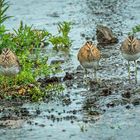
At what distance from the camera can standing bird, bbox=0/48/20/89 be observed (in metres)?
15.0

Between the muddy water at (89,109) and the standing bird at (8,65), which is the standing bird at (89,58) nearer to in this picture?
the muddy water at (89,109)

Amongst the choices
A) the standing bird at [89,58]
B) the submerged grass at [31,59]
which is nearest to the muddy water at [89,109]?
the standing bird at [89,58]

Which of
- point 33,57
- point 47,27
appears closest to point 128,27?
point 47,27

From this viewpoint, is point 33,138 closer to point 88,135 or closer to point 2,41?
point 88,135

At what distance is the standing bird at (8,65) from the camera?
1498cm

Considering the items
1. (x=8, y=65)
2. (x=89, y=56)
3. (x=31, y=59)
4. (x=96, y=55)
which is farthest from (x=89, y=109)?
(x=31, y=59)

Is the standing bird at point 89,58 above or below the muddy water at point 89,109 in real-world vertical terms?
above

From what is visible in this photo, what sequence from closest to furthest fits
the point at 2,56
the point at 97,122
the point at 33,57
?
the point at 97,122 → the point at 2,56 → the point at 33,57

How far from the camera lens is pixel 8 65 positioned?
1506 cm

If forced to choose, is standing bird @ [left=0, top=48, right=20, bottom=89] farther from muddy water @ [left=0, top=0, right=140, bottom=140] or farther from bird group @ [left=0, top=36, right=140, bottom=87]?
muddy water @ [left=0, top=0, right=140, bottom=140]

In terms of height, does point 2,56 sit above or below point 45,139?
above

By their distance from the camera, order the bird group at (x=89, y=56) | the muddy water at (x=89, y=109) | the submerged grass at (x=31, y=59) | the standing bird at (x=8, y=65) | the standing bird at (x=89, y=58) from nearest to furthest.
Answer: the muddy water at (x=89, y=109), the submerged grass at (x=31, y=59), the standing bird at (x=8, y=65), the bird group at (x=89, y=56), the standing bird at (x=89, y=58)

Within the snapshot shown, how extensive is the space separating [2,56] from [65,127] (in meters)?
3.73

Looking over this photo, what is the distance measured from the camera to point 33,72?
1589cm
